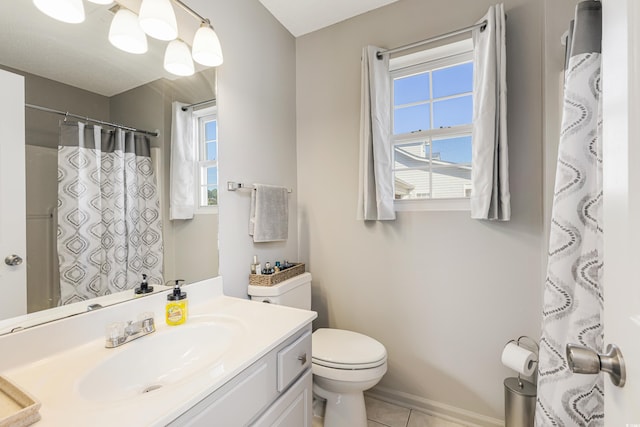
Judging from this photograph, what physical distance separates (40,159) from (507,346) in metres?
2.01

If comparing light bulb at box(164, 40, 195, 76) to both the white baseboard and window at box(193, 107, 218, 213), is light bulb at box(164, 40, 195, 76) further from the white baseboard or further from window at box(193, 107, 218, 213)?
the white baseboard

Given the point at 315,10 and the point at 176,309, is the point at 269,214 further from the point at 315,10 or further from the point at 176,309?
the point at 315,10

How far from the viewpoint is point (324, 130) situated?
6.32ft

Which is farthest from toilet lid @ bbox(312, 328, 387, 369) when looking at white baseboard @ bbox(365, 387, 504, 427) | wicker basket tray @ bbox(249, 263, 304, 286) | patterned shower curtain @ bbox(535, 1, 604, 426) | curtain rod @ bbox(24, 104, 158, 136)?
curtain rod @ bbox(24, 104, 158, 136)

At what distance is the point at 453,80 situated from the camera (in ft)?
5.39

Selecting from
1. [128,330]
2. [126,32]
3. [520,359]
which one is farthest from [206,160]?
[520,359]

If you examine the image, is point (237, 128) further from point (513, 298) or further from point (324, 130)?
point (513, 298)

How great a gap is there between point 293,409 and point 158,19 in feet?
4.91

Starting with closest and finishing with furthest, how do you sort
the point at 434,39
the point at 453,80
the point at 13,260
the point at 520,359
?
the point at 13,260
the point at 520,359
the point at 434,39
the point at 453,80

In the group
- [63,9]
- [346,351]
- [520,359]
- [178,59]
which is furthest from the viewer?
[346,351]

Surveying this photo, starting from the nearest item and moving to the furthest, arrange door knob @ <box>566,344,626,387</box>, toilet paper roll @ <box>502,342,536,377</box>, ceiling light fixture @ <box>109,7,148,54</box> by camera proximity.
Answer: door knob @ <box>566,344,626,387</box>, ceiling light fixture @ <box>109,7,148,54</box>, toilet paper roll @ <box>502,342,536,377</box>

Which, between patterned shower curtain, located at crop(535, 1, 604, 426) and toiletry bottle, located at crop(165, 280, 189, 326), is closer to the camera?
patterned shower curtain, located at crop(535, 1, 604, 426)

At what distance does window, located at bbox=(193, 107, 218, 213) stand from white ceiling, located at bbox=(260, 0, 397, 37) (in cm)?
92

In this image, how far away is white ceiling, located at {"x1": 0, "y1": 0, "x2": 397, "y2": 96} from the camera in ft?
2.53
